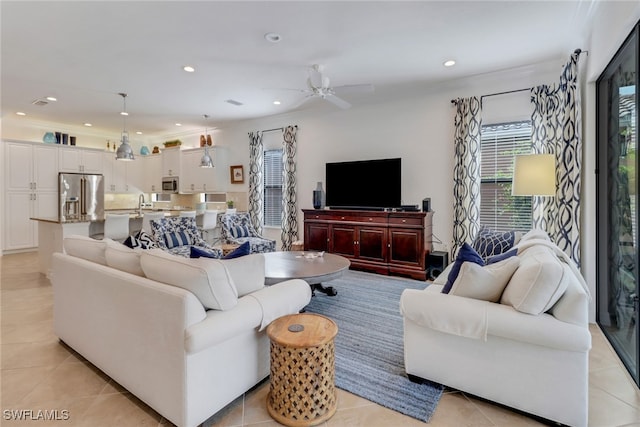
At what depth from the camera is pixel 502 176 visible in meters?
4.43

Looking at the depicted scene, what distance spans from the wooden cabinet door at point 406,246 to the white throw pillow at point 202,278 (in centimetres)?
337

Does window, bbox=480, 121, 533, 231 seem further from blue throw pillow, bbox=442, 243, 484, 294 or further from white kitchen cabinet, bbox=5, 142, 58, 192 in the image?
white kitchen cabinet, bbox=5, 142, 58, 192

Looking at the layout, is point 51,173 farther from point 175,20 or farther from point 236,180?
point 175,20

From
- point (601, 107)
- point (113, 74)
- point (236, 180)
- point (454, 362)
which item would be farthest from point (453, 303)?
point (236, 180)

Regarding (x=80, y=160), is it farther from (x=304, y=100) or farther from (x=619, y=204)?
(x=619, y=204)

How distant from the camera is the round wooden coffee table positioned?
3.01m

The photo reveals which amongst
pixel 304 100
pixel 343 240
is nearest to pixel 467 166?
pixel 343 240

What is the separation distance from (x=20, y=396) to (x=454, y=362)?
2703 millimetres

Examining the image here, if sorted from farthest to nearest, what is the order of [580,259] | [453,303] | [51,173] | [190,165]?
1. [190,165]
2. [51,173]
3. [580,259]
4. [453,303]

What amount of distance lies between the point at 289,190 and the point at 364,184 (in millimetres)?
1751

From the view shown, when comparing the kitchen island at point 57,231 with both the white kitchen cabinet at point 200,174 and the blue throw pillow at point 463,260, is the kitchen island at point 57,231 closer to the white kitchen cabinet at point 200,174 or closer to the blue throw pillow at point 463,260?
the white kitchen cabinet at point 200,174

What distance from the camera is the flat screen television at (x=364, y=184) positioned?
5.08 metres

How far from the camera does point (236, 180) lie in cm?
738

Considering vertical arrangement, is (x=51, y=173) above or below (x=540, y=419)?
above
